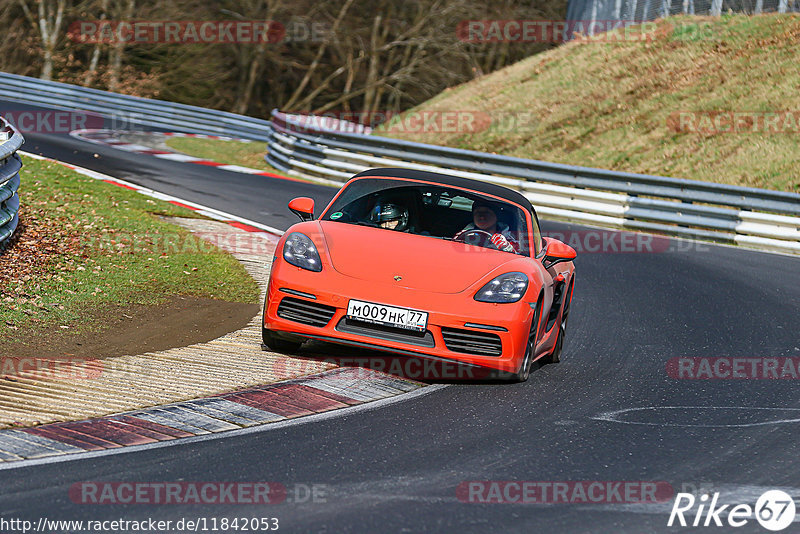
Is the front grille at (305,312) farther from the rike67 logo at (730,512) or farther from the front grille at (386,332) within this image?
the rike67 logo at (730,512)

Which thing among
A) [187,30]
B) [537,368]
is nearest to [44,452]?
[537,368]

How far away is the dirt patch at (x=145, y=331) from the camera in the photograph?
7559 millimetres

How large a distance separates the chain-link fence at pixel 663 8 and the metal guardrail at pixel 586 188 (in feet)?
36.0

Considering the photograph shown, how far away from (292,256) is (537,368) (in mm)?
2062

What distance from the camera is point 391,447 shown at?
5617 mm

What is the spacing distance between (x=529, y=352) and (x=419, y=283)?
92 cm


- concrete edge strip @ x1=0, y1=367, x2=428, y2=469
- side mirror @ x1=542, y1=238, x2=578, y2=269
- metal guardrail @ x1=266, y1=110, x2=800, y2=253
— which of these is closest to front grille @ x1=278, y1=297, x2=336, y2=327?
concrete edge strip @ x1=0, y1=367, x2=428, y2=469

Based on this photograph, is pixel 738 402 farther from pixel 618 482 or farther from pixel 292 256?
pixel 292 256

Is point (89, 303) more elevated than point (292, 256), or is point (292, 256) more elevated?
point (292, 256)

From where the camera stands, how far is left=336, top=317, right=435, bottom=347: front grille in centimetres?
704

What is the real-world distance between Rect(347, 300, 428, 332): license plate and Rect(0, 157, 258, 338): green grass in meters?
2.45

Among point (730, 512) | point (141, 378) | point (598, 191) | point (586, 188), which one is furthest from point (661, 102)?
point (730, 512)

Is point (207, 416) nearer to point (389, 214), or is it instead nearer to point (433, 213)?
point (389, 214)

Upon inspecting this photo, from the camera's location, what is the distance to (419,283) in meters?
7.20
